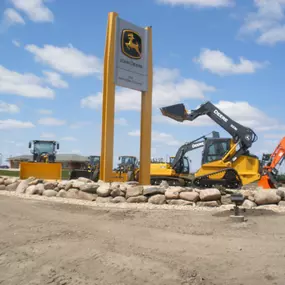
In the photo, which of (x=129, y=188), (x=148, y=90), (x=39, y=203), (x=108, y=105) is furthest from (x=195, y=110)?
(x=39, y=203)

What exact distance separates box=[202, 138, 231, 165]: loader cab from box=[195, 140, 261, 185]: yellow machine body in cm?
33

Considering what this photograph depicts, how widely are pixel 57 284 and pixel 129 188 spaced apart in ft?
20.5

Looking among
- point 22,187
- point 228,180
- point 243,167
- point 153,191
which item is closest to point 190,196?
point 153,191

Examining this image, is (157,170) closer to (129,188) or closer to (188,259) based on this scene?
(129,188)

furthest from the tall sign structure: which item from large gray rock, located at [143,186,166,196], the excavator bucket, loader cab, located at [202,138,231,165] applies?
loader cab, located at [202,138,231,165]

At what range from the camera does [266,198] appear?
981 centimetres

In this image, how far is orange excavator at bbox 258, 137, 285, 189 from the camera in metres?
17.1

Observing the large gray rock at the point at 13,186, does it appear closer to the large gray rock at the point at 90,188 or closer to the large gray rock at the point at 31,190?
the large gray rock at the point at 31,190

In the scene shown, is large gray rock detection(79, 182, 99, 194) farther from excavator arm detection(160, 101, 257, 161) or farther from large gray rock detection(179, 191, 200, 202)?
excavator arm detection(160, 101, 257, 161)

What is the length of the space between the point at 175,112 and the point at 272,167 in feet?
16.9

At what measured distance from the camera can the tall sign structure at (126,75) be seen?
12.8 m

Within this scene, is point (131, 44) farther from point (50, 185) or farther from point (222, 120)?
point (222, 120)

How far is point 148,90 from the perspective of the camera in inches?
551

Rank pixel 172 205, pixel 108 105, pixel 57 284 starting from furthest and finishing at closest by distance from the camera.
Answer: pixel 108 105
pixel 172 205
pixel 57 284
